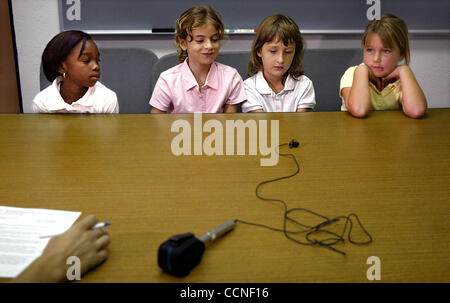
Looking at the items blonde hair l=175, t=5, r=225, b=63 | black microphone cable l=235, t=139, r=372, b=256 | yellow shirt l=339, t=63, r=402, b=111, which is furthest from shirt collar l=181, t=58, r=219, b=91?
black microphone cable l=235, t=139, r=372, b=256

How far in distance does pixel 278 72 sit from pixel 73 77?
824 mm

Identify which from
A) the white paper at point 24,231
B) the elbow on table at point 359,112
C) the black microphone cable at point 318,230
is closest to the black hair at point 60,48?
the white paper at point 24,231

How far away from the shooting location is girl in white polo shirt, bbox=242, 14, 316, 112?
5.56 feet

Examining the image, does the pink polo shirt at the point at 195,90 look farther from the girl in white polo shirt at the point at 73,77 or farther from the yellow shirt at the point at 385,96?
the yellow shirt at the point at 385,96

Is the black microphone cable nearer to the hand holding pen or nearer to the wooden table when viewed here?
the wooden table

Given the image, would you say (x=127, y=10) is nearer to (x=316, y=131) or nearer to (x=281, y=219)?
(x=316, y=131)

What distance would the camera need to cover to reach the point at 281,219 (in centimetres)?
74

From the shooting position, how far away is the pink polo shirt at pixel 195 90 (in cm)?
172

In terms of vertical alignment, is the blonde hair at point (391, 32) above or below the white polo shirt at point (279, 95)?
above

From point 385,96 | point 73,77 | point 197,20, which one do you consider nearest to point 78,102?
point 73,77

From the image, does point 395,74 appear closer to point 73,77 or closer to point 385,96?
point 385,96

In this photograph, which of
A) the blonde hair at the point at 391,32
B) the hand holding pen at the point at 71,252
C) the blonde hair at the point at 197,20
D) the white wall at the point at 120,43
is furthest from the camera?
the white wall at the point at 120,43
